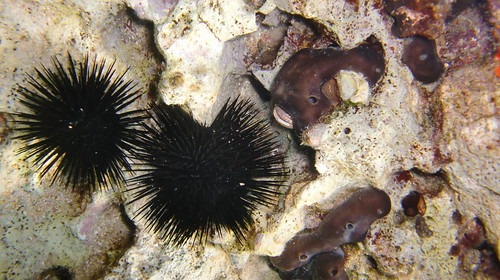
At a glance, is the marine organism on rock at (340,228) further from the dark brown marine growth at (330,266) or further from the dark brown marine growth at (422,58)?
the dark brown marine growth at (422,58)

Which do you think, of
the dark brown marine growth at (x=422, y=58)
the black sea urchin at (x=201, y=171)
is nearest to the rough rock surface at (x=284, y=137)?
the dark brown marine growth at (x=422, y=58)

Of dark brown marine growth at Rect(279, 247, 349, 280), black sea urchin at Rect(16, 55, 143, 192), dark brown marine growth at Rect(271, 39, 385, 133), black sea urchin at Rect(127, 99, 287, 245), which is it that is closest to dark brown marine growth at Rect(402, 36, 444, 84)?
dark brown marine growth at Rect(271, 39, 385, 133)

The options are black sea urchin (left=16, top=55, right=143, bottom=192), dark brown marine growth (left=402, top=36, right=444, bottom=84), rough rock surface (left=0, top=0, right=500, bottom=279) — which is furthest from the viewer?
dark brown marine growth (left=402, top=36, right=444, bottom=84)

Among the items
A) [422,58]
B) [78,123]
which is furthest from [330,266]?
[78,123]

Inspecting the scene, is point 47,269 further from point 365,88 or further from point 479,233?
point 479,233

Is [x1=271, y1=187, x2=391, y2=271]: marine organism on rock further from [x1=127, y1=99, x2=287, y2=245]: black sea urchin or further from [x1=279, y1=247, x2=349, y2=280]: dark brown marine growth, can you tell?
[x1=127, y1=99, x2=287, y2=245]: black sea urchin

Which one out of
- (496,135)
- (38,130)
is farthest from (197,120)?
→ (496,135)
